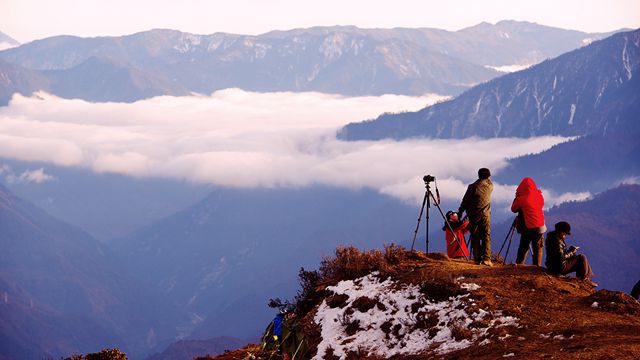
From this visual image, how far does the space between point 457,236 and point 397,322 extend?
19.0 ft

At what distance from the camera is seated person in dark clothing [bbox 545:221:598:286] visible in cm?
2678

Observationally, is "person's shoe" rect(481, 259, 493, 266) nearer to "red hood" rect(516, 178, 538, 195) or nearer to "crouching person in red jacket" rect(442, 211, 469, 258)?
"crouching person in red jacket" rect(442, 211, 469, 258)

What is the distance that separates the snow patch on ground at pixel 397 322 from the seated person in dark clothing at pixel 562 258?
279cm

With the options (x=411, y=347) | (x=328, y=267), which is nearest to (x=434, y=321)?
(x=411, y=347)

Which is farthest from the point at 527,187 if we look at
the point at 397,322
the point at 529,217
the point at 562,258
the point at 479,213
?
the point at 397,322

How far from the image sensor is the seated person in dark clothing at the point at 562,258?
87.9ft

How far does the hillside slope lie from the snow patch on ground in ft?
0.10

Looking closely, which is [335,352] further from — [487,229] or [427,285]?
[487,229]

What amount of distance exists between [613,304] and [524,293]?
236 cm

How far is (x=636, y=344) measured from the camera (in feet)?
67.7

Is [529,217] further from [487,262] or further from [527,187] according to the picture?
[487,262]

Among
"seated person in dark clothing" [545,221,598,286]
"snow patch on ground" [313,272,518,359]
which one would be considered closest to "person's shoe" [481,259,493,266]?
"seated person in dark clothing" [545,221,598,286]

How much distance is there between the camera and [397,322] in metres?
25.4

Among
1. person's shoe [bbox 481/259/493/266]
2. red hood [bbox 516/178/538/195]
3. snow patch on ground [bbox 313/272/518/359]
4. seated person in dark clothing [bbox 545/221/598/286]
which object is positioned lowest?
snow patch on ground [bbox 313/272/518/359]
